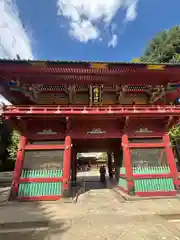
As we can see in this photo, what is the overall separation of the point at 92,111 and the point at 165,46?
1254 inches

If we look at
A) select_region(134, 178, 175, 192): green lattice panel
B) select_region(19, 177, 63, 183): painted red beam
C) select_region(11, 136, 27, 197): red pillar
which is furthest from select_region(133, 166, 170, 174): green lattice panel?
select_region(11, 136, 27, 197): red pillar

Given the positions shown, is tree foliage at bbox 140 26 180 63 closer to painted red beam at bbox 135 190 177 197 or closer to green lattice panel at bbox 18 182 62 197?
painted red beam at bbox 135 190 177 197

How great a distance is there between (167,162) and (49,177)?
303 inches

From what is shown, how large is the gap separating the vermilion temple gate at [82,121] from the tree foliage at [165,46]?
22052mm

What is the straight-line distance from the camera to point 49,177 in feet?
32.6

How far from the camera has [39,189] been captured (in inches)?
385

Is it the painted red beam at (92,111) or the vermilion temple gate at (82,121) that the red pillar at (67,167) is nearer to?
the vermilion temple gate at (82,121)

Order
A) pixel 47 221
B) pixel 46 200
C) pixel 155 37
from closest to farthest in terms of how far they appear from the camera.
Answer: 1. pixel 47 221
2. pixel 46 200
3. pixel 155 37

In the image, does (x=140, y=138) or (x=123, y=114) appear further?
(x=140, y=138)

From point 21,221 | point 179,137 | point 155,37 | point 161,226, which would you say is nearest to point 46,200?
point 21,221

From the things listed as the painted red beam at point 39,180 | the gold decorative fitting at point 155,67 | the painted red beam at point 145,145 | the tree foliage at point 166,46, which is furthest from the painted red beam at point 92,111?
the tree foliage at point 166,46

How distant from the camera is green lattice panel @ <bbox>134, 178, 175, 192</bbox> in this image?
10.1 meters

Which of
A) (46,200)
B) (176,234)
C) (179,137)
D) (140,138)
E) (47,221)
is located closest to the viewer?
(176,234)

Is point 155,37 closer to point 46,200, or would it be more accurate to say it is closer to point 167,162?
point 167,162
